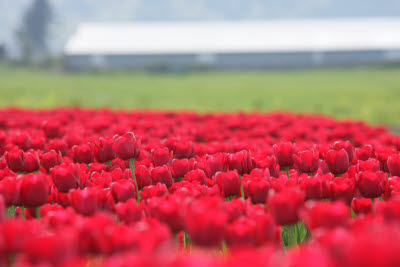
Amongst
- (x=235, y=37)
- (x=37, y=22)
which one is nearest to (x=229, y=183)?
(x=235, y=37)

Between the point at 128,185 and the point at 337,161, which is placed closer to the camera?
the point at 128,185

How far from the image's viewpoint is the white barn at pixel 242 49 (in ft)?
162

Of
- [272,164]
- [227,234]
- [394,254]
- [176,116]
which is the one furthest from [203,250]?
[176,116]

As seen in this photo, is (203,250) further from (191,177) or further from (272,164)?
(272,164)

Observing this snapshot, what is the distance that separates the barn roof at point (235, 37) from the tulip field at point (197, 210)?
48095mm

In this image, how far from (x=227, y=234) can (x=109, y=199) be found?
0.52 metres

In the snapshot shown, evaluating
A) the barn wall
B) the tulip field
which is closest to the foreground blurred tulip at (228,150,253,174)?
the tulip field

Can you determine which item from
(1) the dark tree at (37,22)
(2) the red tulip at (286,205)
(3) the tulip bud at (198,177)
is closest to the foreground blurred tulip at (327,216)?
(2) the red tulip at (286,205)

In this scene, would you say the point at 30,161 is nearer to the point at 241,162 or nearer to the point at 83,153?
the point at 83,153

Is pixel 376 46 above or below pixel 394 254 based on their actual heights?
above

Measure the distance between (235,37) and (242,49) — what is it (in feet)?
13.7

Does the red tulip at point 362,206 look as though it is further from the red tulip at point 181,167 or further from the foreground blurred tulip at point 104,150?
the foreground blurred tulip at point 104,150

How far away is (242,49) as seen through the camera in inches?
1948

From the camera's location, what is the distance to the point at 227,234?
1.18m
